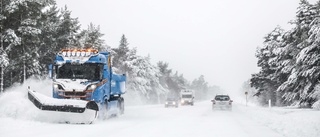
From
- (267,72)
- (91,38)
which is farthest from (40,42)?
(267,72)

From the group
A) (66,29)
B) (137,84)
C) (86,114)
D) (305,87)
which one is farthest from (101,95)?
(137,84)

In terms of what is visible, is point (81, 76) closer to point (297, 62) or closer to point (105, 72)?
point (105, 72)

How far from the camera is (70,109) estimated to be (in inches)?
635

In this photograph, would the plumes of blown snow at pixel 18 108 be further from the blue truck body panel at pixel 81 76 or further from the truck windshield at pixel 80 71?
the truck windshield at pixel 80 71

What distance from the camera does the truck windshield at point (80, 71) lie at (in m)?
17.7

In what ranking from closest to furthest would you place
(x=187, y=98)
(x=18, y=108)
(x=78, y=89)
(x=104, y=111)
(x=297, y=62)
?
(x=18, y=108)
(x=78, y=89)
(x=104, y=111)
(x=297, y=62)
(x=187, y=98)

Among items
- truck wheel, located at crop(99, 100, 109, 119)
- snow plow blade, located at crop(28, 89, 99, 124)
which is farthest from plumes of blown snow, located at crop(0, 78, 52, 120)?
truck wheel, located at crop(99, 100, 109, 119)

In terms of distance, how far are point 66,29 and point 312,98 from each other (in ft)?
89.6

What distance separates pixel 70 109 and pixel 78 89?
4.12 feet

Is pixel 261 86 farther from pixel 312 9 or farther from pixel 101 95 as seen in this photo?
pixel 101 95

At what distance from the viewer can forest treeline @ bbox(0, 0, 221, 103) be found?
31.0 m

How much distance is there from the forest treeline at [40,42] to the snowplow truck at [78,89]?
1262 cm

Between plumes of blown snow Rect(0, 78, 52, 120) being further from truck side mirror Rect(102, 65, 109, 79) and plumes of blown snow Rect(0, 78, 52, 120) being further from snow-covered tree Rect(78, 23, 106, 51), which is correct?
snow-covered tree Rect(78, 23, 106, 51)

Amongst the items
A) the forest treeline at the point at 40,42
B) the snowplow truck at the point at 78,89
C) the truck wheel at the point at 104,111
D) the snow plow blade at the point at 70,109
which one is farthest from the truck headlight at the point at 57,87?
the forest treeline at the point at 40,42
